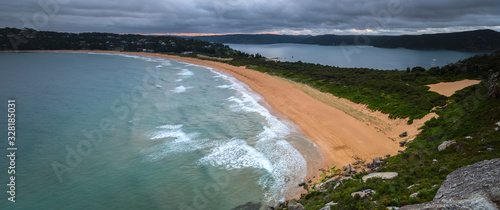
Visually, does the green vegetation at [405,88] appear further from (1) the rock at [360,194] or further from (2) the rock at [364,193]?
(1) the rock at [360,194]

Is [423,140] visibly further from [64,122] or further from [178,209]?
[64,122]

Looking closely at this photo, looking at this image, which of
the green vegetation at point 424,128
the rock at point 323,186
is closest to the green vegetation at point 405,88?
the green vegetation at point 424,128

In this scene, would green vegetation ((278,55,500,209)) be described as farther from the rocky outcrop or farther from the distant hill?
the distant hill

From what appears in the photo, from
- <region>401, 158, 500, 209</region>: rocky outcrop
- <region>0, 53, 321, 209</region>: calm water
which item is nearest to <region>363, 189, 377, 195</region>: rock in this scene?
<region>401, 158, 500, 209</region>: rocky outcrop

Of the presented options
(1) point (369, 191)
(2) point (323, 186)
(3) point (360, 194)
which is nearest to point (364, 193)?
(3) point (360, 194)

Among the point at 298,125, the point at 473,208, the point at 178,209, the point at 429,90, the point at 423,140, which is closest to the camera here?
the point at 473,208

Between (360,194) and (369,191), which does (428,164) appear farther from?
(360,194)

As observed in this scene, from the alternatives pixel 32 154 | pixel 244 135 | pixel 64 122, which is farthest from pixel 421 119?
pixel 64 122
